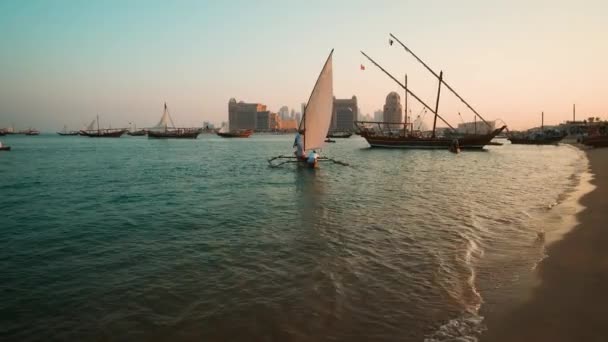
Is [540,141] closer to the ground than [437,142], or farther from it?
closer to the ground

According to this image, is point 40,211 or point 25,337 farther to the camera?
point 40,211

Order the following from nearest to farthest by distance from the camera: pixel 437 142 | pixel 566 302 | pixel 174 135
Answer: pixel 566 302 → pixel 437 142 → pixel 174 135

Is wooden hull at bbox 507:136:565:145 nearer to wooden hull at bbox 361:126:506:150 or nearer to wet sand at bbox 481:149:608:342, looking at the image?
wooden hull at bbox 361:126:506:150

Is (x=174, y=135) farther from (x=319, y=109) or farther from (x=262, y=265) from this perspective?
(x=262, y=265)

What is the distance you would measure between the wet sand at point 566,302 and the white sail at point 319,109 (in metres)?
24.8

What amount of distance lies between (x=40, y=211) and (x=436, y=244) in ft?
59.9

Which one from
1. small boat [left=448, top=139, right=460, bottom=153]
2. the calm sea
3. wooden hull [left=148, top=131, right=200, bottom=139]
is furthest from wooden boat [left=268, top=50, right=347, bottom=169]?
wooden hull [left=148, top=131, right=200, bottom=139]

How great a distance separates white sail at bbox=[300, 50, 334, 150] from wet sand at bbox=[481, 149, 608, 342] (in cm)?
2480

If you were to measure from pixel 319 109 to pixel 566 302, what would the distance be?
28.8 m

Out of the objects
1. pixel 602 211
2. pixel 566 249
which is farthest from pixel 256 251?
pixel 602 211

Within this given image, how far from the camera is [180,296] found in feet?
27.0

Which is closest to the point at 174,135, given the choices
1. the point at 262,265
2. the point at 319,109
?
the point at 319,109

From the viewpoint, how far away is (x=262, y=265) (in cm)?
1029

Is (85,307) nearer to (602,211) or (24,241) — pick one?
(24,241)
